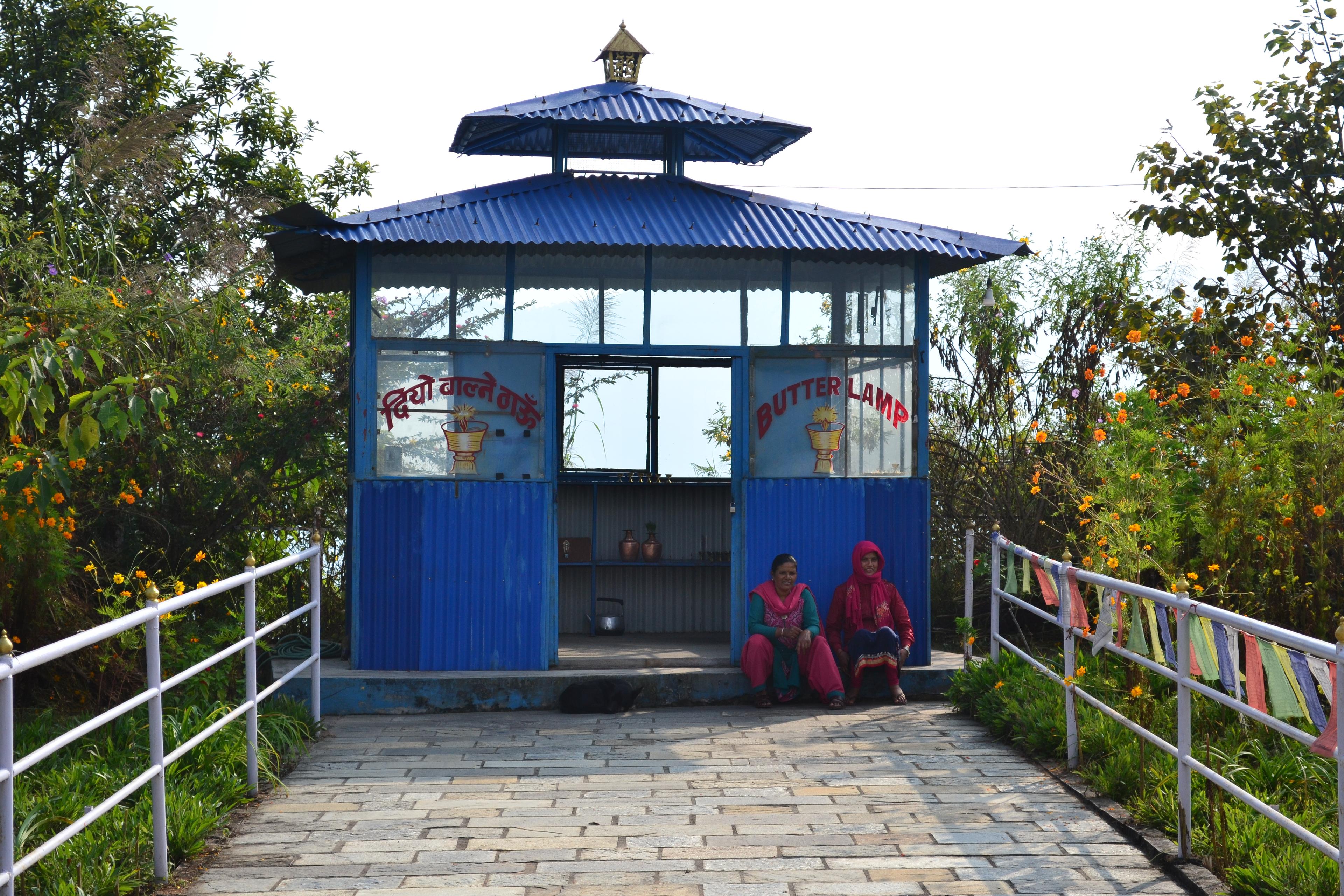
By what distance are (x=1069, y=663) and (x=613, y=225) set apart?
169 inches

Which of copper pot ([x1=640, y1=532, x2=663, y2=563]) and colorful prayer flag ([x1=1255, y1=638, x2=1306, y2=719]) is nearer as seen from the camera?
colorful prayer flag ([x1=1255, y1=638, x2=1306, y2=719])

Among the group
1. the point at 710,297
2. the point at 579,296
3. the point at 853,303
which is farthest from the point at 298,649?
the point at 853,303

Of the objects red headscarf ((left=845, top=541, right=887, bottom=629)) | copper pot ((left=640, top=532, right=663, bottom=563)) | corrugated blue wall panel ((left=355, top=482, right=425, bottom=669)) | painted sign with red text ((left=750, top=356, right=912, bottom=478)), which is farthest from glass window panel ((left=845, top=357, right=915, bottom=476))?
corrugated blue wall panel ((left=355, top=482, right=425, bottom=669))

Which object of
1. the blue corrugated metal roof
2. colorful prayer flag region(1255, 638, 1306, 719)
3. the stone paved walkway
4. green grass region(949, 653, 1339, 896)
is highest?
the blue corrugated metal roof

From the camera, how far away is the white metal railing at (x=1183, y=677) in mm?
3947

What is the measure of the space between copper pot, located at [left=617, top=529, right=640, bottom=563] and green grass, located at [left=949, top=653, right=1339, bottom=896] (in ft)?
11.2

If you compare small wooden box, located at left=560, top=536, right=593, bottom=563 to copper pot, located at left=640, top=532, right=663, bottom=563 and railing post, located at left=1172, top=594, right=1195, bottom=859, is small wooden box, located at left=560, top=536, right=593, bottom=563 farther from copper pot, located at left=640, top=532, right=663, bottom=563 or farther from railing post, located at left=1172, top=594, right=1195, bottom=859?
railing post, located at left=1172, top=594, right=1195, bottom=859

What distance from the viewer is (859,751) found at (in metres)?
6.94

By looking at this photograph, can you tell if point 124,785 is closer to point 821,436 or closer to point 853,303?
point 821,436

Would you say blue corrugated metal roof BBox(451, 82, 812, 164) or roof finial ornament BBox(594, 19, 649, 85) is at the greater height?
roof finial ornament BBox(594, 19, 649, 85)

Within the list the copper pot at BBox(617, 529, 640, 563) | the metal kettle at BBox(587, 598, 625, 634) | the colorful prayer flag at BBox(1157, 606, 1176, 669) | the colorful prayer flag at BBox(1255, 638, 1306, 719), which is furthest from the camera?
the copper pot at BBox(617, 529, 640, 563)

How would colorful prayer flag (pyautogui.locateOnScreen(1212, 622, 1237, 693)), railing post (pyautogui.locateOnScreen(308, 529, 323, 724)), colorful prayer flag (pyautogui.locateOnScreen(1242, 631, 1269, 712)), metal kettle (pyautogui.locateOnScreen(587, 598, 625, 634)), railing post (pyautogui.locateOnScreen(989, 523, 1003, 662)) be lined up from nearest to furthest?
colorful prayer flag (pyautogui.locateOnScreen(1242, 631, 1269, 712)), colorful prayer flag (pyautogui.locateOnScreen(1212, 622, 1237, 693)), railing post (pyautogui.locateOnScreen(308, 529, 323, 724)), railing post (pyautogui.locateOnScreen(989, 523, 1003, 662)), metal kettle (pyautogui.locateOnScreen(587, 598, 625, 634))

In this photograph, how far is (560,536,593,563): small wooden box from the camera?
34.8ft

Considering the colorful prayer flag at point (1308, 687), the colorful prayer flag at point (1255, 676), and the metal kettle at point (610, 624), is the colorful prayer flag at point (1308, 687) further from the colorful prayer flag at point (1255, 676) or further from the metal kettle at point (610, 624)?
the metal kettle at point (610, 624)
